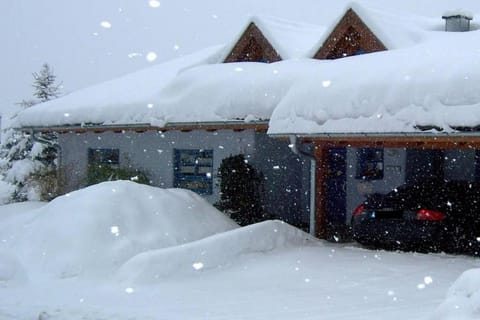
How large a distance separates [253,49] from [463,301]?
1284 cm

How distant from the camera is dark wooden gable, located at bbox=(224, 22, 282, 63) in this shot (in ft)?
56.1

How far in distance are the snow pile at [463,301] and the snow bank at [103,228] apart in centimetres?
578

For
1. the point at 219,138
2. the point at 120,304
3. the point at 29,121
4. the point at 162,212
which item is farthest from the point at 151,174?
the point at 120,304

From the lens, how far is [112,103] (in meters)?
18.2

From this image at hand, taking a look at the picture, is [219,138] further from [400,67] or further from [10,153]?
[10,153]

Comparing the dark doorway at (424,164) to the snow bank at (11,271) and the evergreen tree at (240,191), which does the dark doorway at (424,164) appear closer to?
the evergreen tree at (240,191)

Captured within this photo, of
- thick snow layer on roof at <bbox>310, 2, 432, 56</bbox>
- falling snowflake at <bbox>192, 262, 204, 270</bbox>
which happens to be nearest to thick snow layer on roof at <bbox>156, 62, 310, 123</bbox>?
thick snow layer on roof at <bbox>310, 2, 432, 56</bbox>

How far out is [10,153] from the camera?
24859 millimetres

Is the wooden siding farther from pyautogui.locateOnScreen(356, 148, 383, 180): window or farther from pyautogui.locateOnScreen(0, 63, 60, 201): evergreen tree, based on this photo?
pyautogui.locateOnScreen(0, 63, 60, 201): evergreen tree

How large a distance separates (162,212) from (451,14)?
9731 millimetres

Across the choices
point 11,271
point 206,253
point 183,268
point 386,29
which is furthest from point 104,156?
point 183,268

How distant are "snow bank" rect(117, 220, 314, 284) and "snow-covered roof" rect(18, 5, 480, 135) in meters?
1.89

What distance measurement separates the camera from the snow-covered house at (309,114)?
1102 cm

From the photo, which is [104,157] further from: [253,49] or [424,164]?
[424,164]
